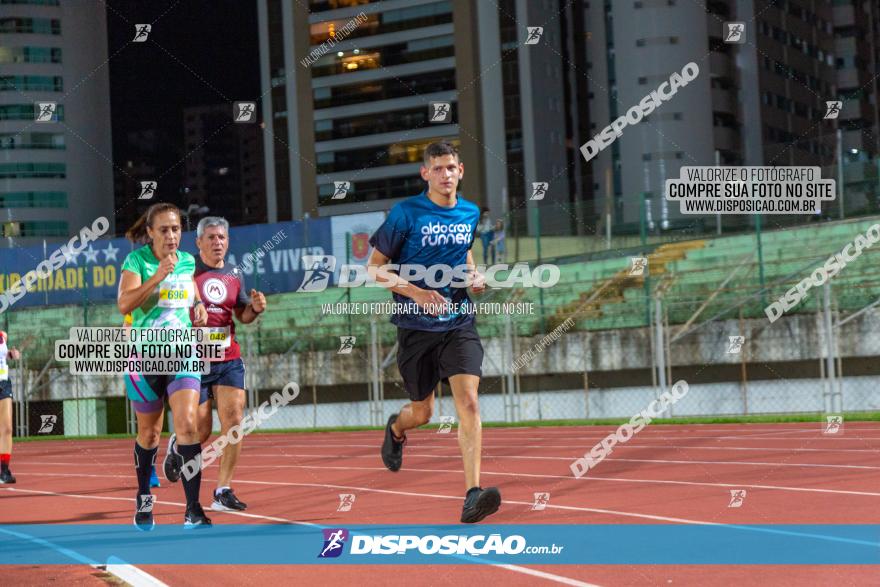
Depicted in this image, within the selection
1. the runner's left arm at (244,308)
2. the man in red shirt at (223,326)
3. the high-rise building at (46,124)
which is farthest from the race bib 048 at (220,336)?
the high-rise building at (46,124)

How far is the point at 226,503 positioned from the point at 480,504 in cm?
259

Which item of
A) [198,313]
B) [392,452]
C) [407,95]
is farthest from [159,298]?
[407,95]

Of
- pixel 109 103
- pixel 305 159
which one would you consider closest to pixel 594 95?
pixel 305 159

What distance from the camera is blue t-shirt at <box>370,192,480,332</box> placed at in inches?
313

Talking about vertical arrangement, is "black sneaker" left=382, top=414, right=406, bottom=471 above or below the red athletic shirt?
below

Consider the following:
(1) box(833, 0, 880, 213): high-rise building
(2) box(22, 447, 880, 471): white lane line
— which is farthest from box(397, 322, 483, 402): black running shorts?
(1) box(833, 0, 880, 213): high-rise building

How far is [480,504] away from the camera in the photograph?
7.56 metres

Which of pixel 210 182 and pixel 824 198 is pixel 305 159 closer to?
pixel 210 182

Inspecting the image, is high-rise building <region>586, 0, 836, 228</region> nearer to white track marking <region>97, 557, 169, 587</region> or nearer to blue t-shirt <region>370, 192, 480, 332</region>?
blue t-shirt <region>370, 192, 480, 332</region>

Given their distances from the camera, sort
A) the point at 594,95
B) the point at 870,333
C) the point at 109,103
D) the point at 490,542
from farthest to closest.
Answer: the point at 109,103 → the point at 594,95 → the point at 870,333 → the point at 490,542

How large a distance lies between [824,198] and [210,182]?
132 meters

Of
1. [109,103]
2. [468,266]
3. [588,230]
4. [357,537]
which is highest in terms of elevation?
[109,103]

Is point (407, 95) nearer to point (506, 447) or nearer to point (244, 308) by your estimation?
point (506, 447)

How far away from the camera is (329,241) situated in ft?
106
